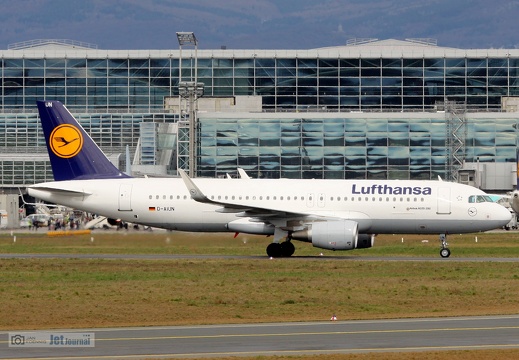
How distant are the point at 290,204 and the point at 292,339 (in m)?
28.7

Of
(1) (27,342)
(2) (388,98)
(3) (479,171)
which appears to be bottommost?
(1) (27,342)

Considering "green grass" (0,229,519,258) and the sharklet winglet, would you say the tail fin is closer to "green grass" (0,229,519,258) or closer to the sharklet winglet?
"green grass" (0,229,519,258)

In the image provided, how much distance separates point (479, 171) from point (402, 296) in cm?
7242

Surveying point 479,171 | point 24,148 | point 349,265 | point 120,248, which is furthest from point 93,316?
point 24,148

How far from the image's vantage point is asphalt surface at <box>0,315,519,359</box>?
2672 cm

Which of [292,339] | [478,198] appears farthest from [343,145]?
[292,339]

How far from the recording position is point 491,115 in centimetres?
11956

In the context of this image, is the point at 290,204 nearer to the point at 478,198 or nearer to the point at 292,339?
the point at 478,198

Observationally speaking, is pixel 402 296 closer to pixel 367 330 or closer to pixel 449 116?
pixel 367 330

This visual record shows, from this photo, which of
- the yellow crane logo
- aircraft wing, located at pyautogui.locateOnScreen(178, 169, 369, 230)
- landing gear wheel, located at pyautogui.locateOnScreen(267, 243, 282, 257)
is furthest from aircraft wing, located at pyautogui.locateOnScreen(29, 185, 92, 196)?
landing gear wheel, located at pyautogui.locateOnScreen(267, 243, 282, 257)

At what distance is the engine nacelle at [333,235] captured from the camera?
176ft

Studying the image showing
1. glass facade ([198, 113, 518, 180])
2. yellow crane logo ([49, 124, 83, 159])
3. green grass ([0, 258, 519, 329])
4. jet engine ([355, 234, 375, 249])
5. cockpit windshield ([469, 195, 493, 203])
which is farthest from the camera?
glass facade ([198, 113, 518, 180])

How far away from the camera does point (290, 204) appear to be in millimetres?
57281

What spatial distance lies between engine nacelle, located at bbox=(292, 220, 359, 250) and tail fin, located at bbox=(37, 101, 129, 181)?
11.4 metres
